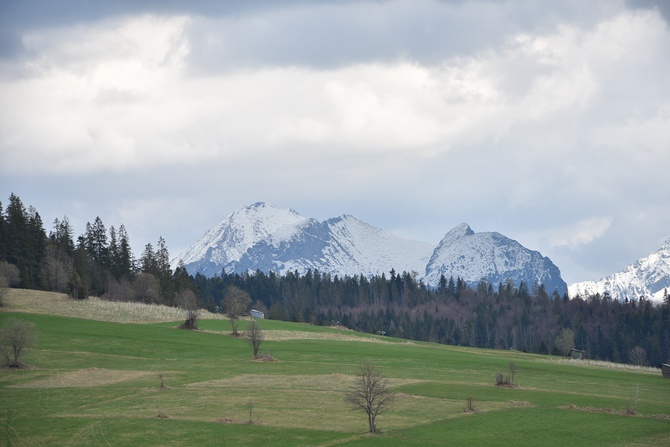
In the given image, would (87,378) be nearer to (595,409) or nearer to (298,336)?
(595,409)

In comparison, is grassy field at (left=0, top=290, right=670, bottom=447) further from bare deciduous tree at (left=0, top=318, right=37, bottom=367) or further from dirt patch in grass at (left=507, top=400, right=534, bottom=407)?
bare deciduous tree at (left=0, top=318, right=37, bottom=367)

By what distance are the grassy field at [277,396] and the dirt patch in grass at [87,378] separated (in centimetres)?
12

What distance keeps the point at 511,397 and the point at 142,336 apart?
63.1m

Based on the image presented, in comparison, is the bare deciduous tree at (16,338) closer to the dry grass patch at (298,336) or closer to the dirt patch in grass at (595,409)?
the dry grass patch at (298,336)

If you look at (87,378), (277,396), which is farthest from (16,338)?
(277,396)

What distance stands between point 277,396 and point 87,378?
76.9ft

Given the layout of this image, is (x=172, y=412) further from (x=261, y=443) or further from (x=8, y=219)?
(x=8, y=219)

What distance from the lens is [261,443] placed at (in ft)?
222

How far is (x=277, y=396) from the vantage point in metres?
88.3

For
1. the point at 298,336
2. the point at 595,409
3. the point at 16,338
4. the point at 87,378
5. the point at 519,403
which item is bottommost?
the point at 595,409

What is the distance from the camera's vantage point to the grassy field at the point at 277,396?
70.4 m

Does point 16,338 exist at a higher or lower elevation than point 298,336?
higher

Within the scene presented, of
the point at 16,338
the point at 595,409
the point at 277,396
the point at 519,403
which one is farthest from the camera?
the point at 16,338

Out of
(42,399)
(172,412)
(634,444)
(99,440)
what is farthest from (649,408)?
(42,399)
